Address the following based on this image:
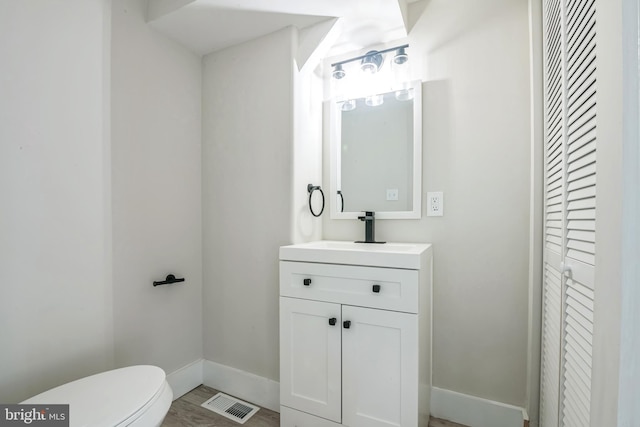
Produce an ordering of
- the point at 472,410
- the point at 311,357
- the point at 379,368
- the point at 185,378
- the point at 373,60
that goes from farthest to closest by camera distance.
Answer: the point at 185,378, the point at 373,60, the point at 472,410, the point at 311,357, the point at 379,368

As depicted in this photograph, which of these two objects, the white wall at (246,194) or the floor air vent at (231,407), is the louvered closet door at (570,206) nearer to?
the white wall at (246,194)

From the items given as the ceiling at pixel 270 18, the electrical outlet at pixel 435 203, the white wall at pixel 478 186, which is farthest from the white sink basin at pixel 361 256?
the ceiling at pixel 270 18

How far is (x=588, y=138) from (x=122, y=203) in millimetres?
1864

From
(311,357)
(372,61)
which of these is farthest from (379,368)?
(372,61)

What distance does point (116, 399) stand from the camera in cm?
96

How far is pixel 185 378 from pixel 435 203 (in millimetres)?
1877

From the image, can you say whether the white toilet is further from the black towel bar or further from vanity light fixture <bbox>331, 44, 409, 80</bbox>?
vanity light fixture <bbox>331, 44, 409, 80</bbox>

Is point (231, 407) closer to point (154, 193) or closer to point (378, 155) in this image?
point (154, 193)

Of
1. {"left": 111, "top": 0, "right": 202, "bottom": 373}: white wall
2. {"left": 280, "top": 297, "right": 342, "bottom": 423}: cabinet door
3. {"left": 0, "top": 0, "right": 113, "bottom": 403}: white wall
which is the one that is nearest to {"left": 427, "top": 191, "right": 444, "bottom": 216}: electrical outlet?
{"left": 280, "top": 297, "right": 342, "bottom": 423}: cabinet door

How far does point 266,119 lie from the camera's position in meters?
1.71

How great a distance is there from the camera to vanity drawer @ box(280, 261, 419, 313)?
1178mm

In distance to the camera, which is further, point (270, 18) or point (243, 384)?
point (243, 384)

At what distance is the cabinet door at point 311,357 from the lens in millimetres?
1297

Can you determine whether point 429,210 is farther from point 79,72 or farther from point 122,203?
point 79,72
